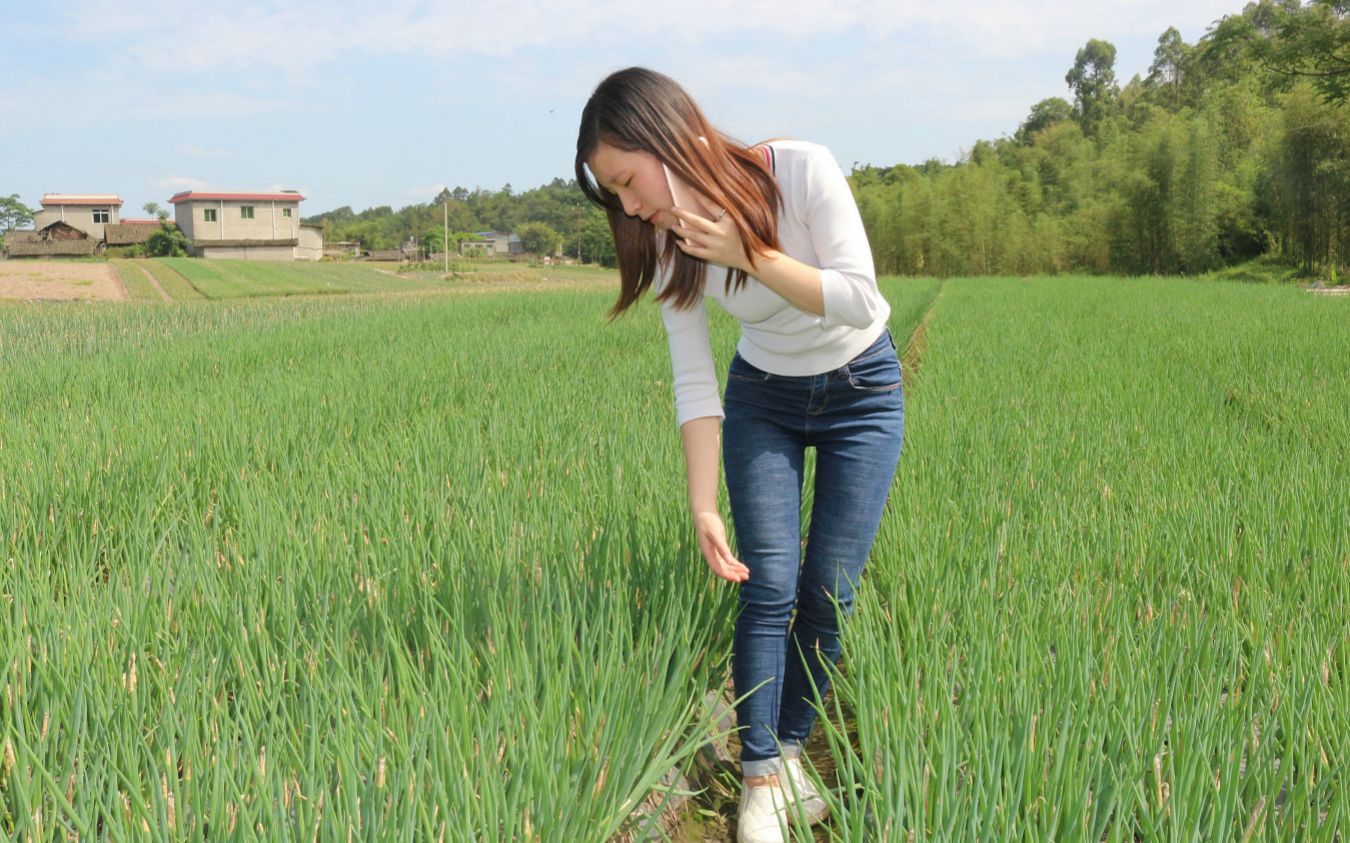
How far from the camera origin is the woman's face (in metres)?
1.33

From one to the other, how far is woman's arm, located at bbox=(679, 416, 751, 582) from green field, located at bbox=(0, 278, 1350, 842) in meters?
0.18

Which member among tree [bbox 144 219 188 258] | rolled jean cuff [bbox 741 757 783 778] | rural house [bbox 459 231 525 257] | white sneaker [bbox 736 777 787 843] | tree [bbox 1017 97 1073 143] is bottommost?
white sneaker [bbox 736 777 787 843]

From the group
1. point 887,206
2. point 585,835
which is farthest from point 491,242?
point 585,835

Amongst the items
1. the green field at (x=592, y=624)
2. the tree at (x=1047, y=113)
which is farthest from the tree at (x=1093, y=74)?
the green field at (x=592, y=624)

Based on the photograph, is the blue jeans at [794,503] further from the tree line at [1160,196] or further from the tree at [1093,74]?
the tree at [1093,74]

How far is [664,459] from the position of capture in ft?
9.35

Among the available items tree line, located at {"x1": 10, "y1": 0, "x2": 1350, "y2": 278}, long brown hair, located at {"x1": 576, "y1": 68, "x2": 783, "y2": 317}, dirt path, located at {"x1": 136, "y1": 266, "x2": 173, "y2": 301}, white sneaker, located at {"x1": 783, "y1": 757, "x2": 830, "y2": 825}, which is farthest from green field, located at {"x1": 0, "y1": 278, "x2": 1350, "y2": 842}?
dirt path, located at {"x1": 136, "y1": 266, "x2": 173, "y2": 301}

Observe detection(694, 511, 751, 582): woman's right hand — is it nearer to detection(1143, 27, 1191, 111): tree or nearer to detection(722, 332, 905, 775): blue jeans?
detection(722, 332, 905, 775): blue jeans

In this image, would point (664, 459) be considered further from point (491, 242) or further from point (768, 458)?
point (491, 242)

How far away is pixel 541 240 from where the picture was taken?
69.3 meters

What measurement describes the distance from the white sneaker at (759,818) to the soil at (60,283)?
2146 centimetres

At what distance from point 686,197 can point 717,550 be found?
0.50 metres

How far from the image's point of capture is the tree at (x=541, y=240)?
6900 centimetres

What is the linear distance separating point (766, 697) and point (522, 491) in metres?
1.19
